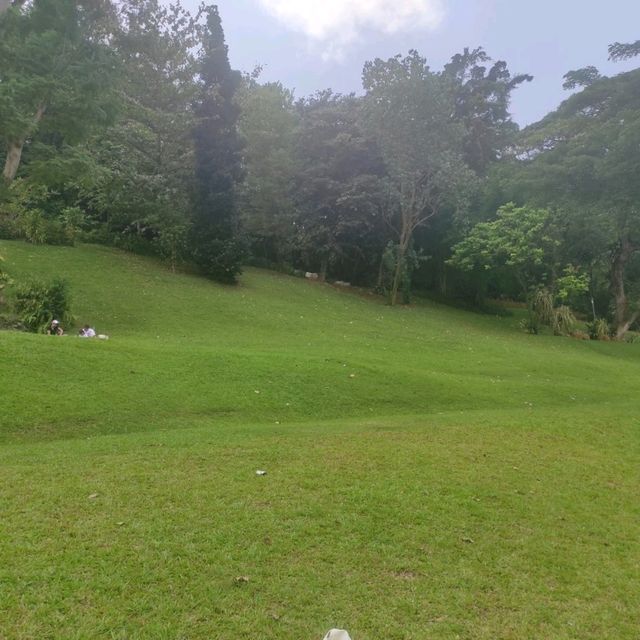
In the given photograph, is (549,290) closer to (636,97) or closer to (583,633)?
(636,97)

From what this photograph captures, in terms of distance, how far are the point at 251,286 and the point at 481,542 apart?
773 inches

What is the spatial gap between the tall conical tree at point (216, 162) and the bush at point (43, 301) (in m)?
9.50

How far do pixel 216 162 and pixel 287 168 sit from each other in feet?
19.3

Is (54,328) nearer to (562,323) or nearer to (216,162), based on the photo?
(216,162)

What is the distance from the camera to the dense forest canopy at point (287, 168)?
12781 mm

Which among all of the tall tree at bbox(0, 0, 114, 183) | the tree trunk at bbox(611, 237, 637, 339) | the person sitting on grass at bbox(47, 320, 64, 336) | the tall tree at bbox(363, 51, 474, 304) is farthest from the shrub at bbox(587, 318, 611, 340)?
the person sitting on grass at bbox(47, 320, 64, 336)

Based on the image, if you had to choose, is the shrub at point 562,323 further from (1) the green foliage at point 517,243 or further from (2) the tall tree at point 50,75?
(2) the tall tree at point 50,75

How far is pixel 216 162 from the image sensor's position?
2178 cm

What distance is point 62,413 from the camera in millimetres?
6957

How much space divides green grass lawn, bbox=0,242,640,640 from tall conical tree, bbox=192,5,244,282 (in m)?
11.6

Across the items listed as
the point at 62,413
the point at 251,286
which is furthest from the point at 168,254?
the point at 62,413

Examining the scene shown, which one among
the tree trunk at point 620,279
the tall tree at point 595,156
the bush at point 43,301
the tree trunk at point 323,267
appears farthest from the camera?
the tree trunk at point 323,267

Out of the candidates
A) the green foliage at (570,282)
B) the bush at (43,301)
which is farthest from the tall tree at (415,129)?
the bush at (43,301)

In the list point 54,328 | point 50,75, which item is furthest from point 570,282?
point 50,75
